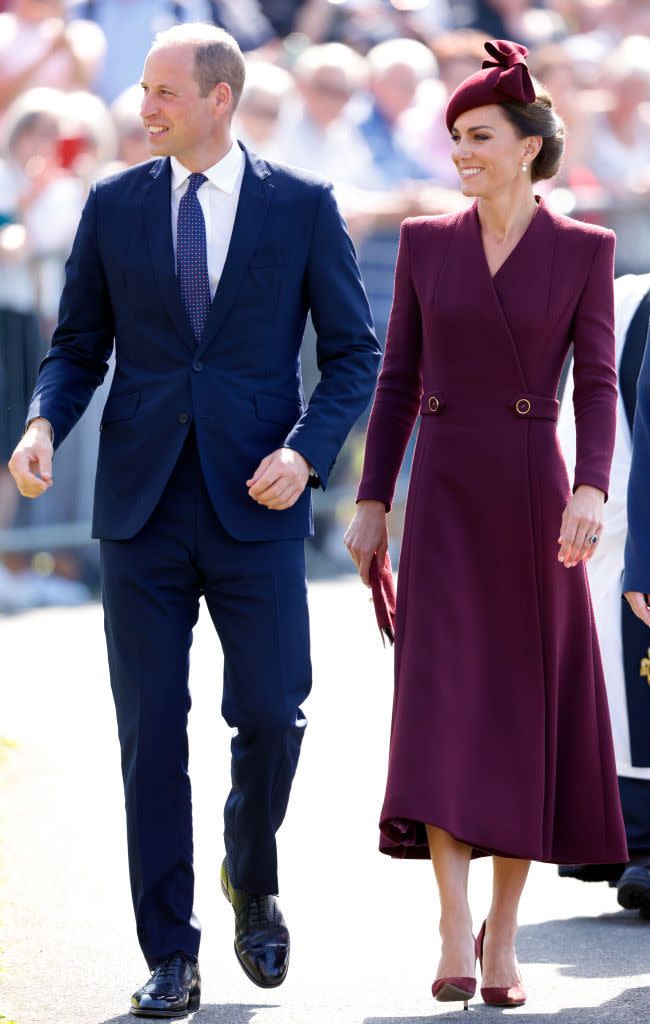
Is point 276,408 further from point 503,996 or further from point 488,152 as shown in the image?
point 503,996

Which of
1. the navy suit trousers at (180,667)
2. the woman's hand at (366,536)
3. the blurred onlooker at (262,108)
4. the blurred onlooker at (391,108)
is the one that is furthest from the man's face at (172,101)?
the blurred onlooker at (391,108)

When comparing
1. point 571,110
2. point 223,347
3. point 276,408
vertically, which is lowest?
point 276,408

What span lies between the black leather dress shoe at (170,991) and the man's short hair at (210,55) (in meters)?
1.72

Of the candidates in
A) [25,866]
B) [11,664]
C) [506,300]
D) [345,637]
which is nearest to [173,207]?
[506,300]

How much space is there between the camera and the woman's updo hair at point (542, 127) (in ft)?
13.1

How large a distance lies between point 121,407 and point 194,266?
32 cm

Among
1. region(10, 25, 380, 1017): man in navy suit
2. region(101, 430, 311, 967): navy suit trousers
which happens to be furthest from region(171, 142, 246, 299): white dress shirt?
region(101, 430, 311, 967): navy suit trousers

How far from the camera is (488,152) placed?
397 cm

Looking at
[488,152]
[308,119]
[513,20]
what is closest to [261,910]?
[488,152]

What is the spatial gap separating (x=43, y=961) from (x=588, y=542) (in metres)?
1.57

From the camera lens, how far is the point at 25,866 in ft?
17.7

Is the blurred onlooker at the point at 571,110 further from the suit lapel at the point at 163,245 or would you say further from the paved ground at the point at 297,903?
the suit lapel at the point at 163,245

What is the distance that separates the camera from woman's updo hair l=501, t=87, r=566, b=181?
3.99 meters

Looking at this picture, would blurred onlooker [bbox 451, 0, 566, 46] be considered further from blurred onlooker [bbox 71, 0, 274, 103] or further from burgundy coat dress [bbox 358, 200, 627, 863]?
burgundy coat dress [bbox 358, 200, 627, 863]
